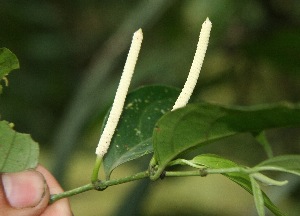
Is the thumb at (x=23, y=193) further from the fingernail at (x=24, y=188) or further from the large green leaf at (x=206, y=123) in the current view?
the large green leaf at (x=206, y=123)

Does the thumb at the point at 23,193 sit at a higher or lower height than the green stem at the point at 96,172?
lower

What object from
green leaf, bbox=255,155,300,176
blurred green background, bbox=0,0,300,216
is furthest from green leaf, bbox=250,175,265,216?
blurred green background, bbox=0,0,300,216

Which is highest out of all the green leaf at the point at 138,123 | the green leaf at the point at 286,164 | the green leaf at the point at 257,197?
the green leaf at the point at 286,164

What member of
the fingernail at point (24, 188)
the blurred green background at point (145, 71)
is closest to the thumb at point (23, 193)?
the fingernail at point (24, 188)

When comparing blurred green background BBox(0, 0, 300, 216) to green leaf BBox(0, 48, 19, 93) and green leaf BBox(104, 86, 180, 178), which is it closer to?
green leaf BBox(104, 86, 180, 178)

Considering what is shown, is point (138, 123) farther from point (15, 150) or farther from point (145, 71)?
point (145, 71)

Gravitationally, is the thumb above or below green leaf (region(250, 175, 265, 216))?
below

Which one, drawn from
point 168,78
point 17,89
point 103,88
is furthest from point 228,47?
point 17,89
